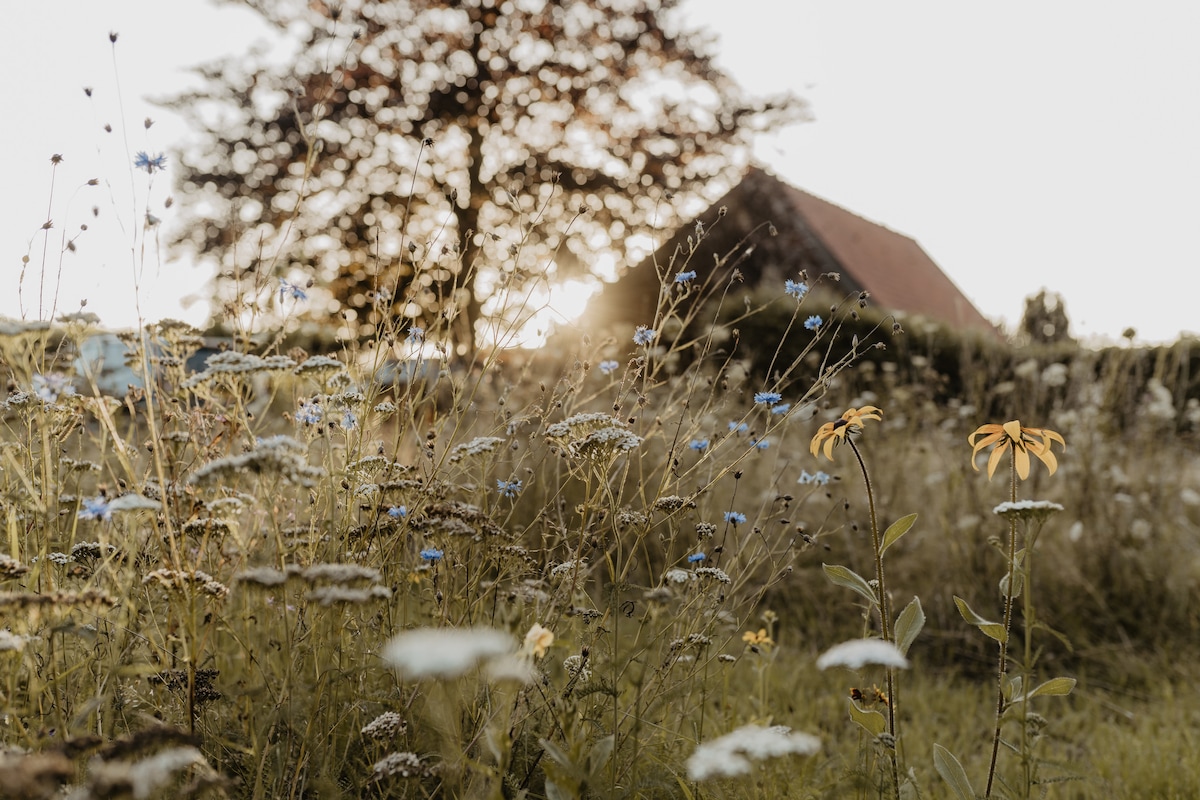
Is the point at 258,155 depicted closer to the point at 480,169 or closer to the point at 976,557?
the point at 480,169

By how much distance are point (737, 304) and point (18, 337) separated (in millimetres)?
9643

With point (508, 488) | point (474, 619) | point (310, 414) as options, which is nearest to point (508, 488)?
point (508, 488)

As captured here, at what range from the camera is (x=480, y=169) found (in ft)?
38.3

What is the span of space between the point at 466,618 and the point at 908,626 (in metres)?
0.96

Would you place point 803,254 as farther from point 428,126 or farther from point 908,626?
point 908,626

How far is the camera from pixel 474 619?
2074mm

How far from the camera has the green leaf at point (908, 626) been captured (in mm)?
1633

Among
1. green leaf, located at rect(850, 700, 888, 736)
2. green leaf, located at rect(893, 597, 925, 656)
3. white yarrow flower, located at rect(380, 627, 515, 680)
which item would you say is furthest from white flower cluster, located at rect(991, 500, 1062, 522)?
white yarrow flower, located at rect(380, 627, 515, 680)

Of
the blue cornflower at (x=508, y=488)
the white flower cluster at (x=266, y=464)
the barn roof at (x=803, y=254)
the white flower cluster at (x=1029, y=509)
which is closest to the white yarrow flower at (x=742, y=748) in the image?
the white flower cluster at (x=1029, y=509)

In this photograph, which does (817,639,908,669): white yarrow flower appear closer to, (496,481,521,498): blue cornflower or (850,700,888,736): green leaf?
(850,700,888,736): green leaf

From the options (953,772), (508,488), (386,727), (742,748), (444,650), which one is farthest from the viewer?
(508,488)

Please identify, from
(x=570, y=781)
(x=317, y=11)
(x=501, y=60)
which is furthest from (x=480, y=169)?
(x=570, y=781)

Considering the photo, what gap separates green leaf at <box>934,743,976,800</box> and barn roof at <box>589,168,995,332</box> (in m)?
7.18

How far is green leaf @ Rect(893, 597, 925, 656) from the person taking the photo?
163cm
